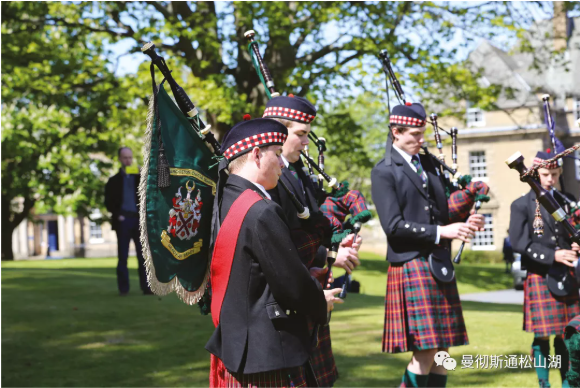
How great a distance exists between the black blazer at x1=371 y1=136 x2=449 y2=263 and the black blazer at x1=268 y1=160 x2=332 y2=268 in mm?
783

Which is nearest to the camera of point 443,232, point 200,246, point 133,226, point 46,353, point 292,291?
point 292,291

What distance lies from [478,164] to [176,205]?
35631 millimetres

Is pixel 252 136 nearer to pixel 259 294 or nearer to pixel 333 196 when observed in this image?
pixel 259 294

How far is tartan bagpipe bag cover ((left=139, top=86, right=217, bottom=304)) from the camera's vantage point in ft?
10.8

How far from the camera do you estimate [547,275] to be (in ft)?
19.6

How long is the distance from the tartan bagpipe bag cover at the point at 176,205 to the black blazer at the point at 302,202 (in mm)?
365

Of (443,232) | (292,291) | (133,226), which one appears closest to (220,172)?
(292,291)

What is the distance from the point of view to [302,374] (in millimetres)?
3180

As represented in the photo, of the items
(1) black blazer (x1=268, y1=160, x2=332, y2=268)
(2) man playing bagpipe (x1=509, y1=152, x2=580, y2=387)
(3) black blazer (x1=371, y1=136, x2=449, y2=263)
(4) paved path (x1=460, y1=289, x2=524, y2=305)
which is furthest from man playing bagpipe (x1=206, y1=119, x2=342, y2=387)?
(4) paved path (x1=460, y1=289, x2=524, y2=305)

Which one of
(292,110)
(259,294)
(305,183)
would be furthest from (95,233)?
(259,294)

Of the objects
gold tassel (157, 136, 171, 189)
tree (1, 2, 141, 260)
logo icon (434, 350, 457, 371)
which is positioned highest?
tree (1, 2, 141, 260)

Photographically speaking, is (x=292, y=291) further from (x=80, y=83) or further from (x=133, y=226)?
(x=80, y=83)

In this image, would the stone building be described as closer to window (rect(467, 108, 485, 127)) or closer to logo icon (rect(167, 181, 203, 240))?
window (rect(467, 108, 485, 127))

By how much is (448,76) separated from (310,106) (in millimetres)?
11988
